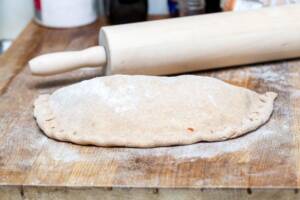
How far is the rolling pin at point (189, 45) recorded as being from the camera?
1.04 metres

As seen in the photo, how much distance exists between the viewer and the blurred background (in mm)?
1338

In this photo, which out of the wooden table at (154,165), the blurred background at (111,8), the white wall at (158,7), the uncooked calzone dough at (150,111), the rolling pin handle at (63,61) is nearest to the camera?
the wooden table at (154,165)

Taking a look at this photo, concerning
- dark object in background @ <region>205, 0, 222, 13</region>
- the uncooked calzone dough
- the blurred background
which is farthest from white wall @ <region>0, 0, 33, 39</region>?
the uncooked calzone dough

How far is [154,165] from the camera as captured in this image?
80 cm

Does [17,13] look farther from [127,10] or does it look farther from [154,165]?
[154,165]

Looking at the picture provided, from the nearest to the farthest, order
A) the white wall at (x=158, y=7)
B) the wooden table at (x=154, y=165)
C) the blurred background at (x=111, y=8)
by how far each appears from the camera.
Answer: the wooden table at (x=154, y=165)
the blurred background at (x=111, y=8)
the white wall at (x=158, y=7)

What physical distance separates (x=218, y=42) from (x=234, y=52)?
0.04 m

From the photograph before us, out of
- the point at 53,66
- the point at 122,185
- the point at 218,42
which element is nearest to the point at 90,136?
the point at 122,185

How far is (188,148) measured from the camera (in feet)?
2.74

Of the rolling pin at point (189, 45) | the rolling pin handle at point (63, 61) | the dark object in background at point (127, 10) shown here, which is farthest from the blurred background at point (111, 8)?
the rolling pin handle at point (63, 61)

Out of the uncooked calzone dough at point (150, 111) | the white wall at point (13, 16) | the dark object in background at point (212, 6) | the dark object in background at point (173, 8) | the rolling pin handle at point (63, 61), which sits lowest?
the white wall at point (13, 16)

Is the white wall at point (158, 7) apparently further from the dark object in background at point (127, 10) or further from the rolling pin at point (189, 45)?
the rolling pin at point (189, 45)

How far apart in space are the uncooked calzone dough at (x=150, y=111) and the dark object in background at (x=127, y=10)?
0.42 m

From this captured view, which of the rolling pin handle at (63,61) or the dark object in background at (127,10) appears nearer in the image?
the rolling pin handle at (63,61)
